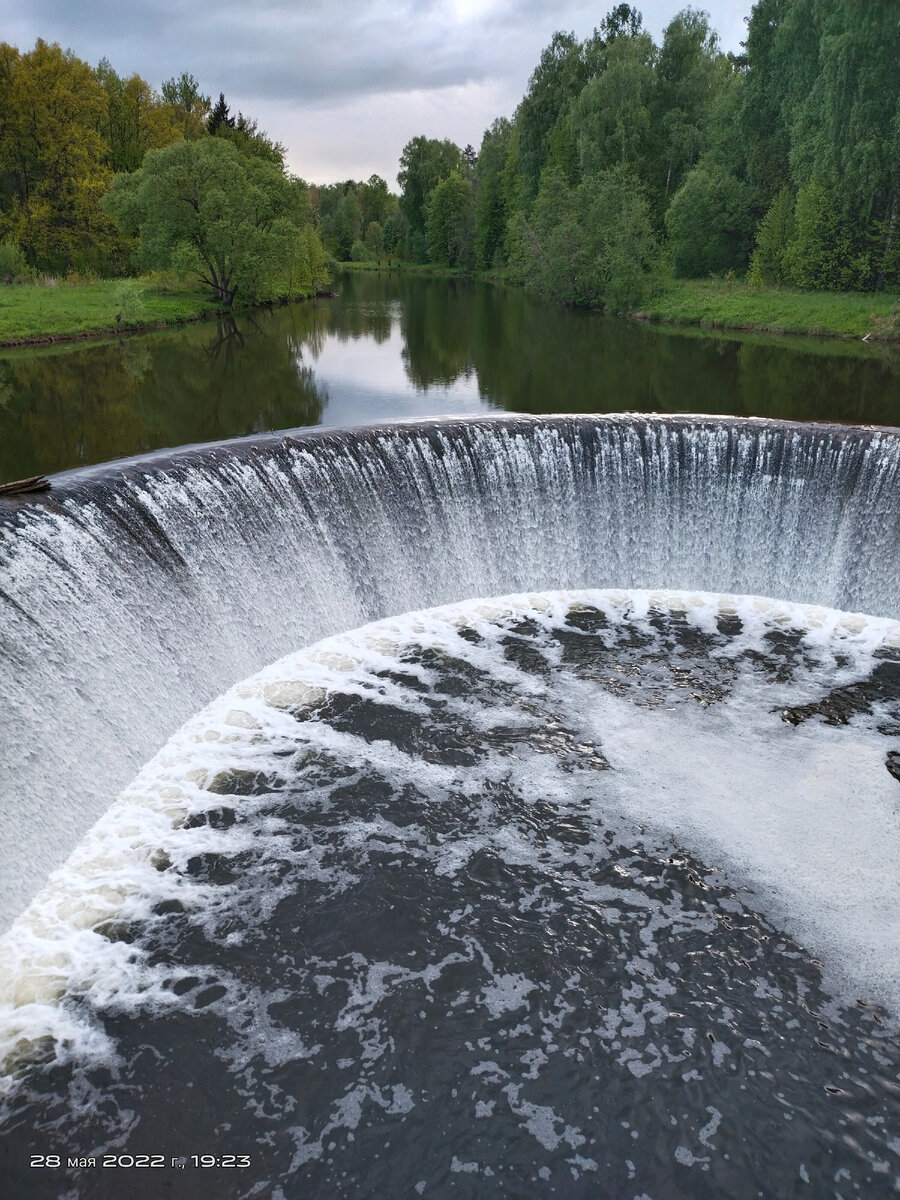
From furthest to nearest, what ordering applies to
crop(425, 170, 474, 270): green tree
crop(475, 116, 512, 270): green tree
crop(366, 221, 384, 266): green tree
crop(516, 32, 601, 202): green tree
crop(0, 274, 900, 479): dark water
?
1. crop(366, 221, 384, 266): green tree
2. crop(425, 170, 474, 270): green tree
3. crop(475, 116, 512, 270): green tree
4. crop(516, 32, 601, 202): green tree
5. crop(0, 274, 900, 479): dark water

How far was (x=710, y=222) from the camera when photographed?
3747cm

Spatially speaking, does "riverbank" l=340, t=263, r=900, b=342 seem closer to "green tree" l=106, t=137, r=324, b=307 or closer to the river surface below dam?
"green tree" l=106, t=137, r=324, b=307

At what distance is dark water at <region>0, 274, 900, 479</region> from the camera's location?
1559cm

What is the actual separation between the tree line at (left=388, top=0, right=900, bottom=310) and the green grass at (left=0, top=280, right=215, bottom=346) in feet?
51.4

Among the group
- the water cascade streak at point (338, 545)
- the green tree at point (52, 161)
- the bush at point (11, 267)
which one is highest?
the green tree at point (52, 161)

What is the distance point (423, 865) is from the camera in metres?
6.29

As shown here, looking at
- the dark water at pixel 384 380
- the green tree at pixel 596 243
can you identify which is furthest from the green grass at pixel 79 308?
the green tree at pixel 596 243

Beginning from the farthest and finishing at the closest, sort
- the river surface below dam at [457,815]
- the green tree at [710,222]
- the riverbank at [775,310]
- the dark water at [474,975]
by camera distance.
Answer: the green tree at [710,222]
the riverbank at [775,310]
the river surface below dam at [457,815]
the dark water at [474,975]

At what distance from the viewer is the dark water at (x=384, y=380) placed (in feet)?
51.1

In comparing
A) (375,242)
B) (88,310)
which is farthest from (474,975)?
(375,242)

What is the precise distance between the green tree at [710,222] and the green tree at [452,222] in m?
32.3

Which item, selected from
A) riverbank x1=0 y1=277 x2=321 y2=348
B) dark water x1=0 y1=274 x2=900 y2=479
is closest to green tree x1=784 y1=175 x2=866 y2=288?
dark water x1=0 y1=274 x2=900 y2=479

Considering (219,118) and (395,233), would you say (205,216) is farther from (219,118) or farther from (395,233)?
(395,233)

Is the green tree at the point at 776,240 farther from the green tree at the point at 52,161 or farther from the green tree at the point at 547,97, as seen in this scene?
the green tree at the point at 52,161
